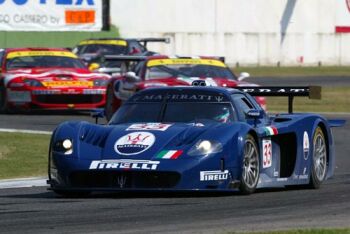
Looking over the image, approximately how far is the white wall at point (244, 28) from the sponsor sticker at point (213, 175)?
141 ft

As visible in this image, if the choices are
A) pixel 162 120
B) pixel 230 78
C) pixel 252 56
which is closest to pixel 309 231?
pixel 162 120

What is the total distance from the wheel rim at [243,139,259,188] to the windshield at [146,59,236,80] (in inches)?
425

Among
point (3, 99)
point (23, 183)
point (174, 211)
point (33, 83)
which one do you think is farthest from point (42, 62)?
point (174, 211)

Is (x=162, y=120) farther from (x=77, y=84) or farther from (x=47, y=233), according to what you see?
(x=77, y=84)

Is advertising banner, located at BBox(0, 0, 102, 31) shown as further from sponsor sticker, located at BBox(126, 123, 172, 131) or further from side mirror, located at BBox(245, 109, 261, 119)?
sponsor sticker, located at BBox(126, 123, 172, 131)

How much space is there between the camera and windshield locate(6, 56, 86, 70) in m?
25.2

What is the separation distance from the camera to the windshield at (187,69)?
22625 mm

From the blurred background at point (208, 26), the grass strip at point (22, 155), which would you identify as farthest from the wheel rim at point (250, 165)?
the blurred background at point (208, 26)

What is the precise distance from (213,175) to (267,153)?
1095mm

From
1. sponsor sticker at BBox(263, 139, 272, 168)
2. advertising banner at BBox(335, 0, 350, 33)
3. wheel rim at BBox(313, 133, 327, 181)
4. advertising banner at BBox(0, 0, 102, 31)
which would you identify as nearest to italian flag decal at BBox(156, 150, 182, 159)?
sponsor sticker at BBox(263, 139, 272, 168)

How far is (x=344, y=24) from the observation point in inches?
2400

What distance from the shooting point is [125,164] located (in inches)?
438

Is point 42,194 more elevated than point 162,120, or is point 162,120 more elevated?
point 162,120

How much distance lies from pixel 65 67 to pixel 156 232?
16745mm
